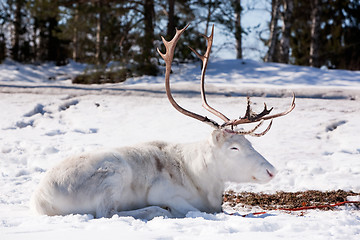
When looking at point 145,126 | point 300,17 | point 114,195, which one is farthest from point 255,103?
point 300,17

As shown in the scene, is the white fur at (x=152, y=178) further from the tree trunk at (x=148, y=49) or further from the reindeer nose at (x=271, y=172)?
the tree trunk at (x=148, y=49)

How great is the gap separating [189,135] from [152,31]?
7.55m

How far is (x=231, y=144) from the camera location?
4.25 meters

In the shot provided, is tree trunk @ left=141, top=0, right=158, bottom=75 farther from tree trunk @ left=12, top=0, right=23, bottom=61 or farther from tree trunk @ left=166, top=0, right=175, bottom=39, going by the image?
tree trunk @ left=12, top=0, right=23, bottom=61

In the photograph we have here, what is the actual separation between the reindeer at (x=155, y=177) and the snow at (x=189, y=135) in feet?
0.79

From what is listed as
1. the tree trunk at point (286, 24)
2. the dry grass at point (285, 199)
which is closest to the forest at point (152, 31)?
the tree trunk at point (286, 24)

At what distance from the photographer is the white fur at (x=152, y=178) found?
3.75m

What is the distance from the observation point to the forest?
48.9ft

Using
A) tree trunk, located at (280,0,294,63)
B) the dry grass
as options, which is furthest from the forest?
the dry grass

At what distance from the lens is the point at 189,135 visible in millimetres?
8602

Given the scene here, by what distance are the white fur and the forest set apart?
8325 millimetres

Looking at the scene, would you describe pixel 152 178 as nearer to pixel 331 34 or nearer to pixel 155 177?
pixel 155 177

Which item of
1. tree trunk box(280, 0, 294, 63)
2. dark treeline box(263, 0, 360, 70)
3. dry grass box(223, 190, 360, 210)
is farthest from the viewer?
dark treeline box(263, 0, 360, 70)

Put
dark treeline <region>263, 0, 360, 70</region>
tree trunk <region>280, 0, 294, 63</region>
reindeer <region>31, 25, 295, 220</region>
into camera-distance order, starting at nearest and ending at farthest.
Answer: reindeer <region>31, 25, 295, 220</region>, tree trunk <region>280, 0, 294, 63</region>, dark treeline <region>263, 0, 360, 70</region>
